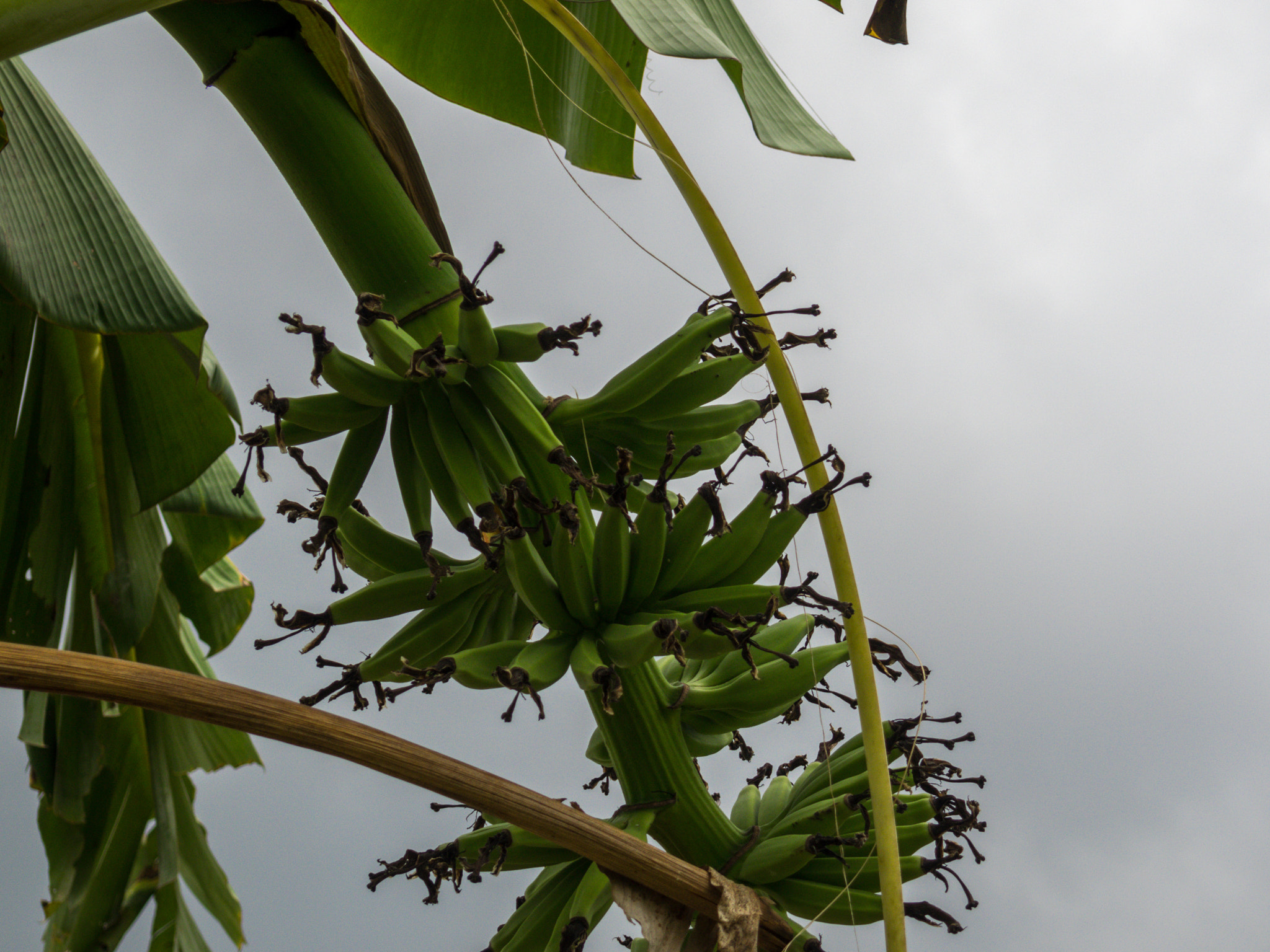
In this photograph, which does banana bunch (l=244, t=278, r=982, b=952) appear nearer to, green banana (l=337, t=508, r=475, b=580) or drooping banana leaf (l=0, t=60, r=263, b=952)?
green banana (l=337, t=508, r=475, b=580)

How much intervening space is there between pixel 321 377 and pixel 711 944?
593 millimetres

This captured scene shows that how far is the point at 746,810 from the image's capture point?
3.11 ft

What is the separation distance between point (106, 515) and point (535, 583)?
0.94 m

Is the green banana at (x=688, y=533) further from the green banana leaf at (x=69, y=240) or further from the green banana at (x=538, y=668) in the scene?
the green banana leaf at (x=69, y=240)

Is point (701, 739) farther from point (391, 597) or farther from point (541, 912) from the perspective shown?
point (391, 597)

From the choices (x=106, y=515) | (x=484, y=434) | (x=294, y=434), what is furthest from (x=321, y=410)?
(x=106, y=515)

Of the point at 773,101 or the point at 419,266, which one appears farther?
the point at 419,266

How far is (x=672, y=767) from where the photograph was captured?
0.83 meters

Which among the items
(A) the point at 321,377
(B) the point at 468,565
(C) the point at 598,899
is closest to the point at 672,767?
(C) the point at 598,899

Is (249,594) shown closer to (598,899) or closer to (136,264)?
(136,264)

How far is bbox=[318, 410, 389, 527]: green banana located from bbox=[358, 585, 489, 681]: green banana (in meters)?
0.13

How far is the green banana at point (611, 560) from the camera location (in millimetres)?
759

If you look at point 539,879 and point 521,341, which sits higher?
point 521,341

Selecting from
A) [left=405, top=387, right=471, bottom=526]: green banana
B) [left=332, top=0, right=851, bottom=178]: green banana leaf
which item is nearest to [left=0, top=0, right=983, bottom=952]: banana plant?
[left=405, top=387, right=471, bottom=526]: green banana
